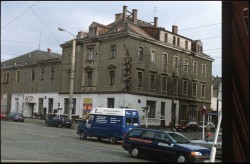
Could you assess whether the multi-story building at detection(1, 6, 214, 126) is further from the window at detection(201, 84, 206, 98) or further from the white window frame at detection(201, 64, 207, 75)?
the window at detection(201, 84, 206, 98)

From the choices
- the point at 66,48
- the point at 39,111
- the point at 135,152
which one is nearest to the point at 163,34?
the point at 66,48

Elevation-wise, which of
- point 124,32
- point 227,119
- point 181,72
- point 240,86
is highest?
point 124,32

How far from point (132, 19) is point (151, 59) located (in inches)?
326

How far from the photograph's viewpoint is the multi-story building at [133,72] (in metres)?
50.8

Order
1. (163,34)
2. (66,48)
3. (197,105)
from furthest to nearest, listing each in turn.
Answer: (197,105) < (66,48) < (163,34)

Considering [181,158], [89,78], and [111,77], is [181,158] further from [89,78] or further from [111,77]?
[89,78]

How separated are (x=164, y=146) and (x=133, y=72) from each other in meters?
33.1

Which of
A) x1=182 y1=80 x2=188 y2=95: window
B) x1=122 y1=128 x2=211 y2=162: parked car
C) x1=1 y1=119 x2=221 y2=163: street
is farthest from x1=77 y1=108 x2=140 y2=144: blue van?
x1=182 y1=80 x2=188 y2=95: window

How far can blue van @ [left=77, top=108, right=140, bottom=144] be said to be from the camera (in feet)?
93.1

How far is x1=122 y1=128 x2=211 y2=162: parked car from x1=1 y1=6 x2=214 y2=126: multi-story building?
1074 inches

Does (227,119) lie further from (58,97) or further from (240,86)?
(58,97)

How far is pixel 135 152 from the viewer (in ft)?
64.1

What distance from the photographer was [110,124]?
1141 inches

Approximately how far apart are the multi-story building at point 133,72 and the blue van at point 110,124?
724 inches
